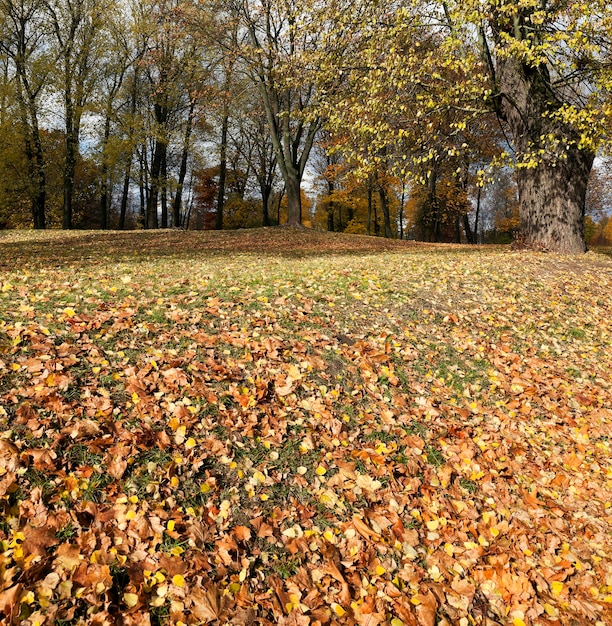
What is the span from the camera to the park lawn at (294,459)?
122 inches

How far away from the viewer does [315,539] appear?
3598mm

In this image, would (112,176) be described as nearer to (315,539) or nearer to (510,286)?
(510,286)

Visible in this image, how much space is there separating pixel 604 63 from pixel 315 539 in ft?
40.1

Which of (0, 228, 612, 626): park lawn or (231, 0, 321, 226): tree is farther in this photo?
(231, 0, 321, 226): tree

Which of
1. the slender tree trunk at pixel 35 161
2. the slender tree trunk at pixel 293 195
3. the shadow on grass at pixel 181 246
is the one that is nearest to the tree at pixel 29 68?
the slender tree trunk at pixel 35 161

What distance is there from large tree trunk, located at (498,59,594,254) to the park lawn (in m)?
5.86

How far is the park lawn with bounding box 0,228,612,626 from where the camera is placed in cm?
309

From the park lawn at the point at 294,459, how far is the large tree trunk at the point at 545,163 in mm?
5856

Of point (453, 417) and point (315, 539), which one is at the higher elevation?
point (453, 417)

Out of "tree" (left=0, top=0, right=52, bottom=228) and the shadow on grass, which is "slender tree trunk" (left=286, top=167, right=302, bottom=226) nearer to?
the shadow on grass

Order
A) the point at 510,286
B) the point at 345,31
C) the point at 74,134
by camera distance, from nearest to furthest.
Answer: the point at 510,286 → the point at 345,31 → the point at 74,134

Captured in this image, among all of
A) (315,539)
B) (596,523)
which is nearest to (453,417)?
(596,523)

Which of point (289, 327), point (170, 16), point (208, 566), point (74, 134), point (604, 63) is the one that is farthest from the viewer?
point (74, 134)

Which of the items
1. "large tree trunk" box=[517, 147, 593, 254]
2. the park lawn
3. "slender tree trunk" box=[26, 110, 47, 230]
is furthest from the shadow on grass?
"slender tree trunk" box=[26, 110, 47, 230]
